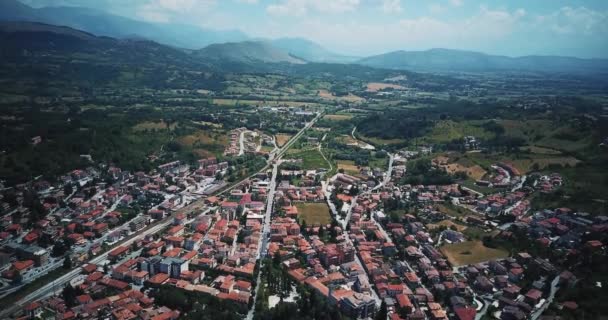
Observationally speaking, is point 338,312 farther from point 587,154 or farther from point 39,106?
point 39,106

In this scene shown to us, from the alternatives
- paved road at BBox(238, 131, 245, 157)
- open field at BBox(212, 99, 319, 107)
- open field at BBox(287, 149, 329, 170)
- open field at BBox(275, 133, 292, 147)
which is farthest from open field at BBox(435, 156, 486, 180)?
open field at BBox(212, 99, 319, 107)

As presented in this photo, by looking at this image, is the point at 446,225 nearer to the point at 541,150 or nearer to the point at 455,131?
the point at 541,150

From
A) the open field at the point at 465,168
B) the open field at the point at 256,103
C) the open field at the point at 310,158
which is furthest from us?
the open field at the point at 256,103

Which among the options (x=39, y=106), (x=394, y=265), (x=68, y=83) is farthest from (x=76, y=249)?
(x=68, y=83)

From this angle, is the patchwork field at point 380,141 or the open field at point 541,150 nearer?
the open field at point 541,150

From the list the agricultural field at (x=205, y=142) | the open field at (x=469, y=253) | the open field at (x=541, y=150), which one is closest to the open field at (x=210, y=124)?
the agricultural field at (x=205, y=142)

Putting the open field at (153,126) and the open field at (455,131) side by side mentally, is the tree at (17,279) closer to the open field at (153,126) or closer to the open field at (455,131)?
the open field at (153,126)
